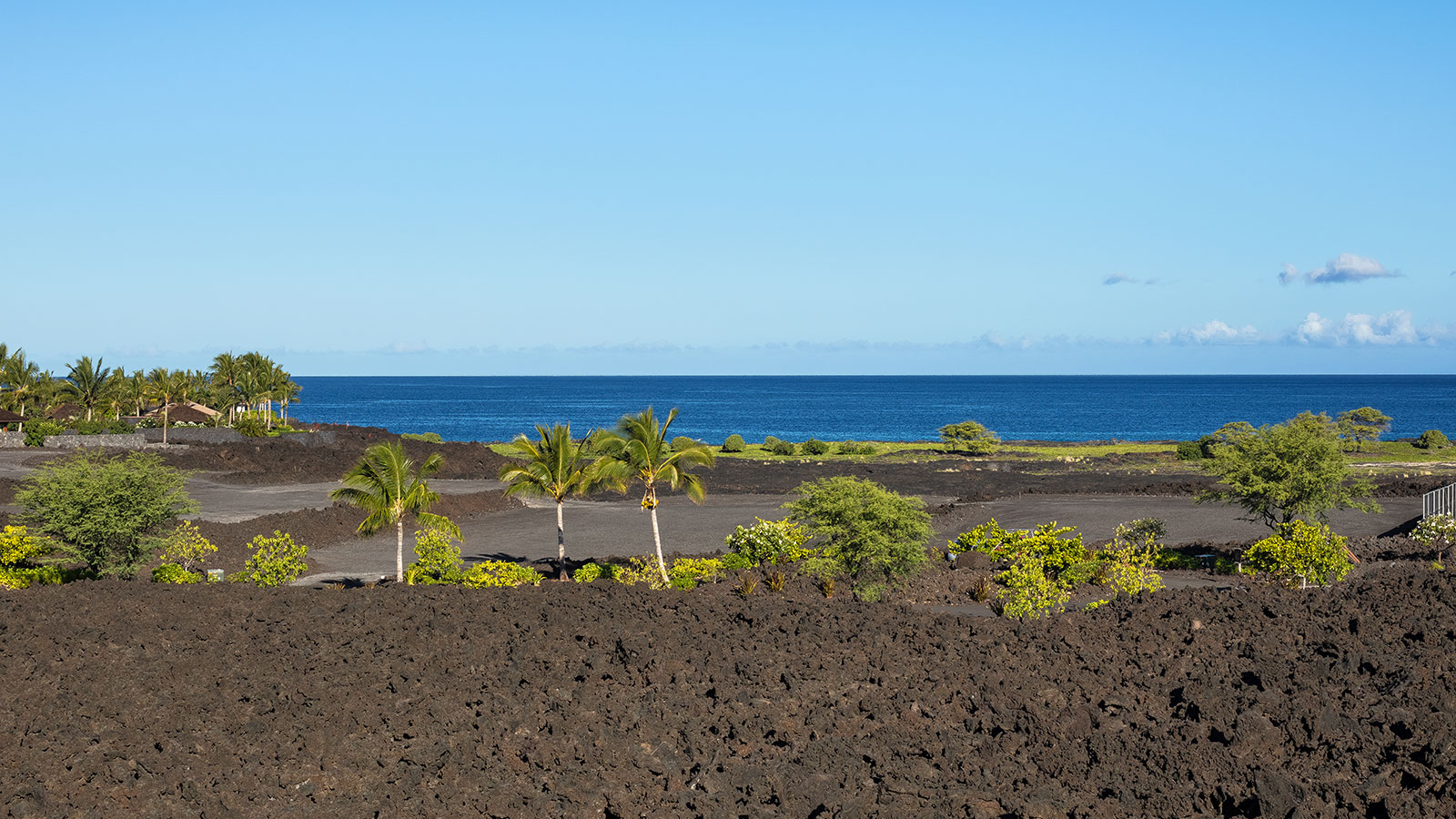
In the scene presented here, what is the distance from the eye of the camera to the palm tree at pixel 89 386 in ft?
333

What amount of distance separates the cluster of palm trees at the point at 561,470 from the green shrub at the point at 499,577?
1.13m

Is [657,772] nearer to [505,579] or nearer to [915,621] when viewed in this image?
[915,621]

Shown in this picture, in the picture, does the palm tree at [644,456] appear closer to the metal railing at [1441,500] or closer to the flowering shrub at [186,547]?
the flowering shrub at [186,547]

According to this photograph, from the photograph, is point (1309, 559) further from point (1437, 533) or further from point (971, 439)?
point (971, 439)

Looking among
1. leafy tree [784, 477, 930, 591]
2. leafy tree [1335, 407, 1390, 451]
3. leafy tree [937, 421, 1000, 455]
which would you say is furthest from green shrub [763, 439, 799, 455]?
leafy tree [784, 477, 930, 591]

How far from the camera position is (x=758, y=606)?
Answer: 2525cm

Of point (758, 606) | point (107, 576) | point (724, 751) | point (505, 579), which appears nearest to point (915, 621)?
point (758, 606)

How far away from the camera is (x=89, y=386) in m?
103

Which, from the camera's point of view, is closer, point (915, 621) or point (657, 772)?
point (657, 772)

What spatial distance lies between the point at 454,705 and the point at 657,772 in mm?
4661

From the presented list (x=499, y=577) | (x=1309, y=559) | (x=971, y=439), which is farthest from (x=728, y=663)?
(x=971, y=439)

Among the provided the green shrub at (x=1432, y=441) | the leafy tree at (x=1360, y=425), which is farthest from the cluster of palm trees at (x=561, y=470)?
the green shrub at (x=1432, y=441)

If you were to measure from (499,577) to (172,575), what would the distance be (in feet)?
32.1

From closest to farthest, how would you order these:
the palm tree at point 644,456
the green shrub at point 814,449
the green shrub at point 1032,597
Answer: the green shrub at point 1032,597 → the palm tree at point 644,456 → the green shrub at point 814,449
